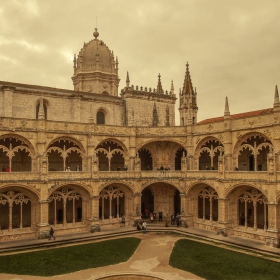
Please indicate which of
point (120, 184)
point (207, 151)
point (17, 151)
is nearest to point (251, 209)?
point (207, 151)

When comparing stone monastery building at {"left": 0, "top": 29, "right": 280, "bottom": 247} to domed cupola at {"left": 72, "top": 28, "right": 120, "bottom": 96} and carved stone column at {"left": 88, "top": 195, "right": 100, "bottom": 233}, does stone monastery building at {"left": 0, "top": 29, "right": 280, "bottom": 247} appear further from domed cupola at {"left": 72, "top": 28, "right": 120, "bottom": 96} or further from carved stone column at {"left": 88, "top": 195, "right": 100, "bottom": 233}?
domed cupola at {"left": 72, "top": 28, "right": 120, "bottom": 96}

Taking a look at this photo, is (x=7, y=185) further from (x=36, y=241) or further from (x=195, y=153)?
(x=195, y=153)

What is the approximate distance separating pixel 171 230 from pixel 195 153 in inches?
328

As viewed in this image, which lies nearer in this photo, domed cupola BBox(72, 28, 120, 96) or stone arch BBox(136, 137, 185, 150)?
stone arch BBox(136, 137, 185, 150)

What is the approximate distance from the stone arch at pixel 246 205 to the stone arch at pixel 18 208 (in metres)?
17.8

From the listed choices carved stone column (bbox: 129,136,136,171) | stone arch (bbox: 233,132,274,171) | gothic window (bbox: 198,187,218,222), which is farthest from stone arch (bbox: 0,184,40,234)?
stone arch (bbox: 233,132,274,171)

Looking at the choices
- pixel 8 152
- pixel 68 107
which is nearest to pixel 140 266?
pixel 8 152

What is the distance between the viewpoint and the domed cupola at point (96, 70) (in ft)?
157

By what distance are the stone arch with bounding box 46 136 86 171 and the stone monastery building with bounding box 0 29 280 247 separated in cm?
10

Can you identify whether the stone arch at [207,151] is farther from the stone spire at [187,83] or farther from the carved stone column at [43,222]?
the carved stone column at [43,222]

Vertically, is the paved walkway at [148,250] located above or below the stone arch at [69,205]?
below

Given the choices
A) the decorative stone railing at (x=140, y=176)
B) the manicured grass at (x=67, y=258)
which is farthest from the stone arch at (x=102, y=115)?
the manicured grass at (x=67, y=258)

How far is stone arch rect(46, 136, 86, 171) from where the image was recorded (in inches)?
1258

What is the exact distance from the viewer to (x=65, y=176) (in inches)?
1232
